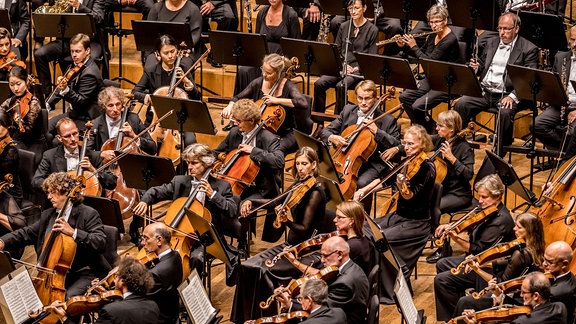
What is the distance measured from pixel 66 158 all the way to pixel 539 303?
11.8 ft

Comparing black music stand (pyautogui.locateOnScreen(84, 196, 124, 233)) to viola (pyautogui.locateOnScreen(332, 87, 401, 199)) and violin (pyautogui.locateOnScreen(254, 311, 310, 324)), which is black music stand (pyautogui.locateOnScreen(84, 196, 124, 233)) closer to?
violin (pyautogui.locateOnScreen(254, 311, 310, 324))

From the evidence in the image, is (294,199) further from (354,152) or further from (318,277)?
(354,152)

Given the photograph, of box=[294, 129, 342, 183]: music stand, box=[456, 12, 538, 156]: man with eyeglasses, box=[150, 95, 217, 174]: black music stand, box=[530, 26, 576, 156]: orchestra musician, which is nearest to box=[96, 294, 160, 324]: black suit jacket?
box=[294, 129, 342, 183]: music stand

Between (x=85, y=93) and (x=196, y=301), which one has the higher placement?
(x=85, y=93)

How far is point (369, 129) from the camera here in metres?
8.24

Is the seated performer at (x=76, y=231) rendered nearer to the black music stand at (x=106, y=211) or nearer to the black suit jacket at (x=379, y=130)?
the black music stand at (x=106, y=211)

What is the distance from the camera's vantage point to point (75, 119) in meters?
9.51

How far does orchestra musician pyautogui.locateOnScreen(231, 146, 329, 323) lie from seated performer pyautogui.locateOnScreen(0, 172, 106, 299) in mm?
917

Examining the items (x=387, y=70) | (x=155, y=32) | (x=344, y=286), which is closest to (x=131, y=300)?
(x=344, y=286)

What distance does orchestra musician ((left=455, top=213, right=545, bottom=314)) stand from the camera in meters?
6.69

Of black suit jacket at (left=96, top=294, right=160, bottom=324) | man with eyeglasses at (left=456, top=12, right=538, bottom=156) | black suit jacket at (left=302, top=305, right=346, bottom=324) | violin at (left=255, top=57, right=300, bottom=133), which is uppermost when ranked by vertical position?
man with eyeglasses at (left=456, top=12, right=538, bottom=156)

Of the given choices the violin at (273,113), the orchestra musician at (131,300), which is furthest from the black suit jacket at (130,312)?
the violin at (273,113)

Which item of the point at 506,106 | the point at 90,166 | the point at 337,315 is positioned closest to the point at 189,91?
the point at 90,166

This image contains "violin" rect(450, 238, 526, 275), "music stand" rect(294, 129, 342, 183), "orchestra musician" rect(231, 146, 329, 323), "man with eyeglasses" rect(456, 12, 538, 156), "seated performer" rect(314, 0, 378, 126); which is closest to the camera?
"violin" rect(450, 238, 526, 275)
